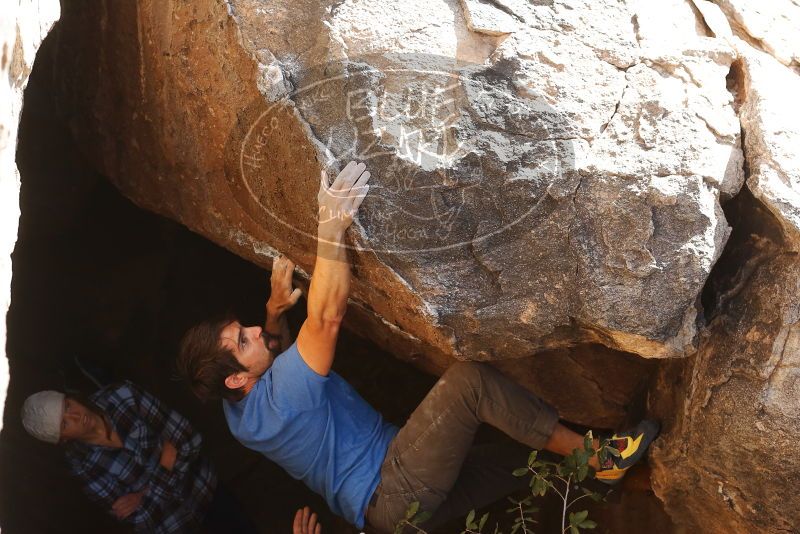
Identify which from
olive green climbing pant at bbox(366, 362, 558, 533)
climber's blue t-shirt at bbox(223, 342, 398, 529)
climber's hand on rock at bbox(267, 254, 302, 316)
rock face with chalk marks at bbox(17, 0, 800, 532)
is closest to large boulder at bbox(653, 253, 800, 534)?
rock face with chalk marks at bbox(17, 0, 800, 532)

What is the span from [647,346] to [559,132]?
0.52m

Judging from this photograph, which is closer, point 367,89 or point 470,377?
point 367,89

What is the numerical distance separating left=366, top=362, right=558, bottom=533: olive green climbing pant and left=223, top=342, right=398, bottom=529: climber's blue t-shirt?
0.17 feet

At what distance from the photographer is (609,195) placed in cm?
174

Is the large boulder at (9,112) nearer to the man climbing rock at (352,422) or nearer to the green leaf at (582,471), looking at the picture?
the man climbing rock at (352,422)

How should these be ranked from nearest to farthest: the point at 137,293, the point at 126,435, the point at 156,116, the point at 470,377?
the point at 470,377
the point at 156,116
the point at 126,435
the point at 137,293

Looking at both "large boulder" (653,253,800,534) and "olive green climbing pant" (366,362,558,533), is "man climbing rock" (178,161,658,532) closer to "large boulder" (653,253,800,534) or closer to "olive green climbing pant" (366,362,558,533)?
"olive green climbing pant" (366,362,558,533)

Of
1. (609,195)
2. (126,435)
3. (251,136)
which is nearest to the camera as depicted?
(609,195)

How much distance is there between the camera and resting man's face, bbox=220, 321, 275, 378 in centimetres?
221

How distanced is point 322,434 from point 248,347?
330 mm

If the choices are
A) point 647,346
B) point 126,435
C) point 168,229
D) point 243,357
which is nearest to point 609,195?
point 647,346

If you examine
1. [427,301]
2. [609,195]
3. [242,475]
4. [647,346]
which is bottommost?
[242,475]

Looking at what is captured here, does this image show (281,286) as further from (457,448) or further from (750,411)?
(750,411)

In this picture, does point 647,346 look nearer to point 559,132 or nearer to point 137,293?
point 559,132
